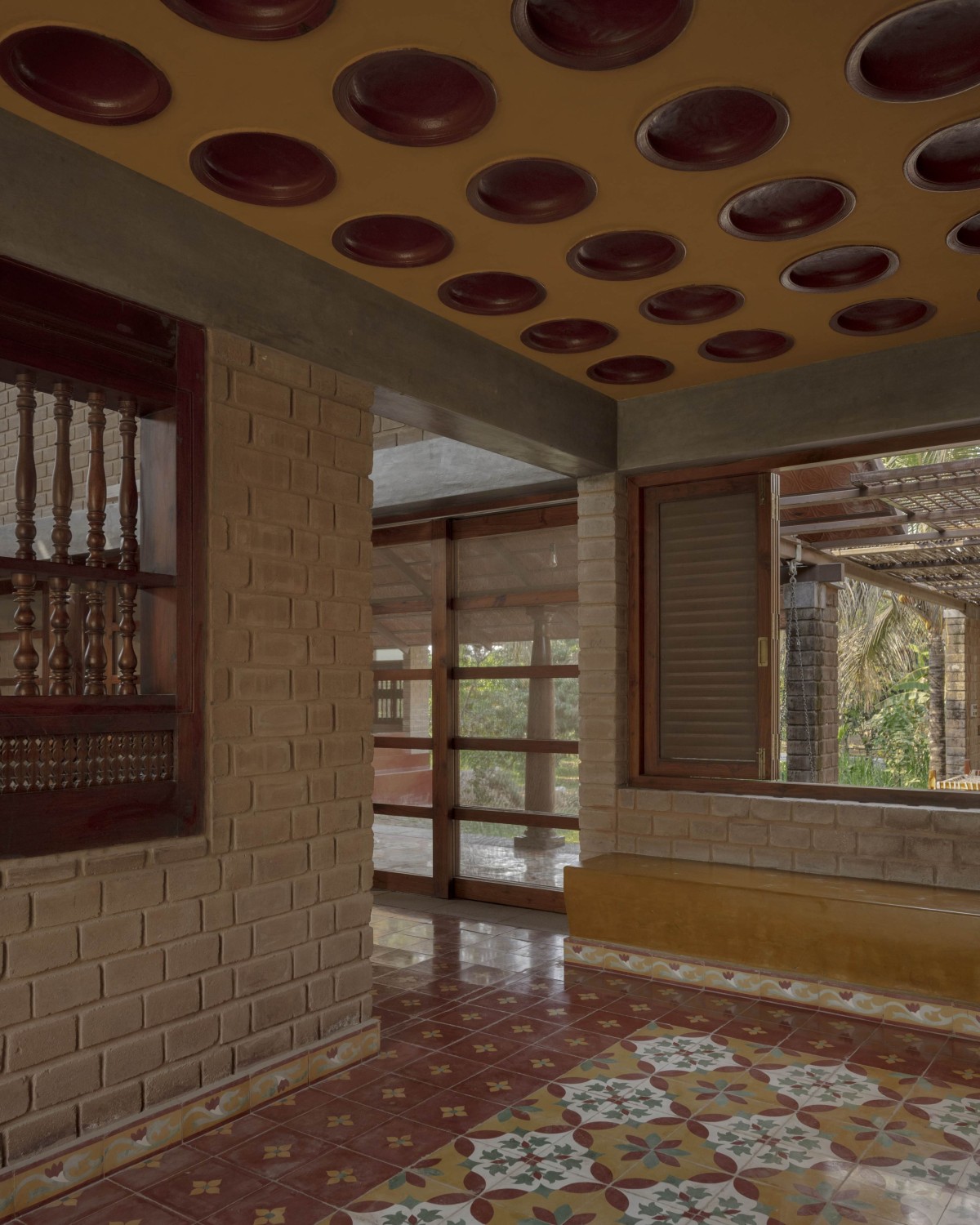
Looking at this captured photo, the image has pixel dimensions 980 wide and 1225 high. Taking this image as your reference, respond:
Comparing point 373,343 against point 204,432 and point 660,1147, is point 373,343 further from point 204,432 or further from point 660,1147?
point 660,1147

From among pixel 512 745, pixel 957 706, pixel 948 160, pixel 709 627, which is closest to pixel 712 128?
pixel 948 160

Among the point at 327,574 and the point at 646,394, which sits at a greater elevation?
the point at 646,394

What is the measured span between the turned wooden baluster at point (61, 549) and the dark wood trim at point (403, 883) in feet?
12.6

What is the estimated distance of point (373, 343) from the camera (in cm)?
368

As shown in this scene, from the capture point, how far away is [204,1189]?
8.42 ft

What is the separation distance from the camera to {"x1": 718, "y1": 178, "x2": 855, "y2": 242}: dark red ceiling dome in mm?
3018

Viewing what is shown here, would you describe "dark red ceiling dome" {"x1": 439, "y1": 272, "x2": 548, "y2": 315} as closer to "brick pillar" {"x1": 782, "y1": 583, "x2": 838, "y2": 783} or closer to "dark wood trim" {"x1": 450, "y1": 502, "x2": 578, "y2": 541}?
"dark wood trim" {"x1": 450, "y1": 502, "x2": 578, "y2": 541}

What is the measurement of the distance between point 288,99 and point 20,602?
1522mm

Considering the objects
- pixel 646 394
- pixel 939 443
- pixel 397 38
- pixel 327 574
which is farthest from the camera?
pixel 646 394

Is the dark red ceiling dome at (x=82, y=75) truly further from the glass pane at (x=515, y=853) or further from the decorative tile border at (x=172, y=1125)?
the glass pane at (x=515, y=853)

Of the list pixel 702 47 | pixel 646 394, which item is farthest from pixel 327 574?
pixel 646 394

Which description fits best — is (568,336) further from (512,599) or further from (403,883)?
(403,883)

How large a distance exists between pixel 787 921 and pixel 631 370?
2.66 meters

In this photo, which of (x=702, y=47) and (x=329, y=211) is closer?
(x=702, y=47)
